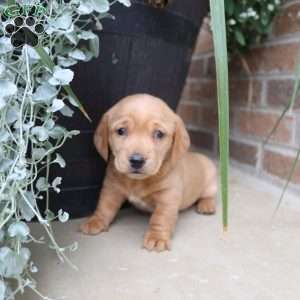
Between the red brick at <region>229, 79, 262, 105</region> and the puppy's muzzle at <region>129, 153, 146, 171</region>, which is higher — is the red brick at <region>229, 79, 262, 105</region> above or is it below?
above

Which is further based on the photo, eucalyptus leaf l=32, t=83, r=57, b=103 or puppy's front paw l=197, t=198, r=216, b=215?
puppy's front paw l=197, t=198, r=216, b=215

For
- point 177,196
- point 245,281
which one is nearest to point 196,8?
point 177,196

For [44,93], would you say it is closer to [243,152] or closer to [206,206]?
[206,206]

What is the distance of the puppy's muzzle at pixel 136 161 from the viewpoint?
46.1 inches

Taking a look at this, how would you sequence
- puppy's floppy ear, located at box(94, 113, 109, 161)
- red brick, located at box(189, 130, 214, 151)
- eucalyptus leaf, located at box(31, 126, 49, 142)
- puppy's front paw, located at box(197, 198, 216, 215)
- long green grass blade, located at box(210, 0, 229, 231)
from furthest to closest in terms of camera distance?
red brick, located at box(189, 130, 214, 151) → puppy's front paw, located at box(197, 198, 216, 215) → puppy's floppy ear, located at box(94, 113, 109, 161) → eucalyptus leaf, located at box(31, 126, 49, 142) → long green grass blade, located at box(210, 0, 229, 231)

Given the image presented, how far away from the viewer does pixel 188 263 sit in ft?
3.62

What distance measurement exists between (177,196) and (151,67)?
0.40 m

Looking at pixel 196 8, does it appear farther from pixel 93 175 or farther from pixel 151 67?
pixel 93 175

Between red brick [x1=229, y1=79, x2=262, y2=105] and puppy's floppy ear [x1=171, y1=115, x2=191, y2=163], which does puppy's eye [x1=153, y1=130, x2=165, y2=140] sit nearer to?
puppy's floppy ear [x1=171, y1=115, x2=191, y2=163]

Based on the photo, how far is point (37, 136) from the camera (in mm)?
802

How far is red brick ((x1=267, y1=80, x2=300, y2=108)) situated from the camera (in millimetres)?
1712

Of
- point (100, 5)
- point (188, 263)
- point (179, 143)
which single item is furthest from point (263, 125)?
point (100, 5)

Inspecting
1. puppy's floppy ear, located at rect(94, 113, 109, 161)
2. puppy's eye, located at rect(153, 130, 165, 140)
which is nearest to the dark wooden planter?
puppy's floppy ear, located at rect(94, 113, 109, 161)

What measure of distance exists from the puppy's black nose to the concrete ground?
0.69 feet
